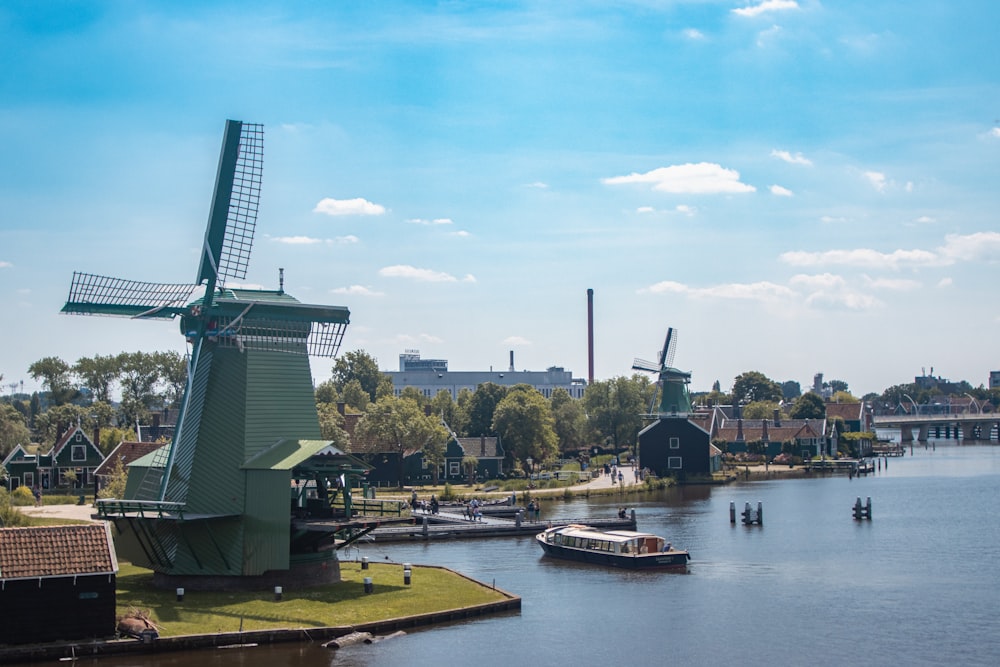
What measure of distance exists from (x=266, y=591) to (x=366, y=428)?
4892 cm

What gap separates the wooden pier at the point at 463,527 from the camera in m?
58.6

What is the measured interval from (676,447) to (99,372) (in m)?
62.7

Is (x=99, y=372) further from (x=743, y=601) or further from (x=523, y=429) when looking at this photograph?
(x=743, y=601)

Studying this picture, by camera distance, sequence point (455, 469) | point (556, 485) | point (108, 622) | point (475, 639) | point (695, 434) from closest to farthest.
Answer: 1. point (108, 622)
2. point (475, 639)
3. point (556, 485)
4. point (455, 469)
5. point (695, 434)

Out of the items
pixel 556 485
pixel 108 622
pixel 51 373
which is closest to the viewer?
pixel 108 622

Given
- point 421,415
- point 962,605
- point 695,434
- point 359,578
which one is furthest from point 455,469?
point 962,605

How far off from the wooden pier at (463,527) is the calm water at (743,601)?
151 centimetres

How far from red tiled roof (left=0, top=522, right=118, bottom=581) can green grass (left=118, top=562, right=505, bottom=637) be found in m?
2.84

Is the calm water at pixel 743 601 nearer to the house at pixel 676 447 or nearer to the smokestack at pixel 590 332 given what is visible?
the house at pixel 676 447

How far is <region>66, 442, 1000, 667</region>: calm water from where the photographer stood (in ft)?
107

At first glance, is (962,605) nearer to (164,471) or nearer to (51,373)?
(164,471)

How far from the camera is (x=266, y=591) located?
38656 mm

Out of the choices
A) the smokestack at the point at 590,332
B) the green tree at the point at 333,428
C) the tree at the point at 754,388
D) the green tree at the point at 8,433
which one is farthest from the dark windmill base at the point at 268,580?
the tree at the point at 754,388

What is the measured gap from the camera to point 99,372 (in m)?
123
